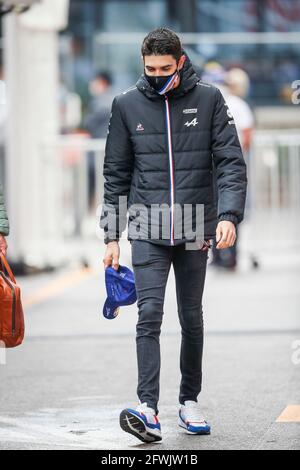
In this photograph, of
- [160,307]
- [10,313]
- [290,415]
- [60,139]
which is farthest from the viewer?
[60,139]

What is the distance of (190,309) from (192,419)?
49 centimetres

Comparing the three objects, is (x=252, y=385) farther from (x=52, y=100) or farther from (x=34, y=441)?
(x=52, y=100)

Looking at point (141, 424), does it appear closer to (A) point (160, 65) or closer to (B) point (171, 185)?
(B) point (171, 185)

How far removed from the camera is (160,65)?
6.25m

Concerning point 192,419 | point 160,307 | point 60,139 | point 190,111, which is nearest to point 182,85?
point 190,111

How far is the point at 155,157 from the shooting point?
6.38 m

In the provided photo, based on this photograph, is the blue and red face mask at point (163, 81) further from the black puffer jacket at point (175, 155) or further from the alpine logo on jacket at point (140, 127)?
the alpine logo on jacket at point (140, 127)

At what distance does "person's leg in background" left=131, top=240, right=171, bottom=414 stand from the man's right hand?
0.25 ft

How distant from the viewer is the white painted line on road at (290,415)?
6598 mm

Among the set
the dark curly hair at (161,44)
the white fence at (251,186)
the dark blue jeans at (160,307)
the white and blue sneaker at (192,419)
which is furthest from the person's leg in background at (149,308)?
the white fence at (251,186)

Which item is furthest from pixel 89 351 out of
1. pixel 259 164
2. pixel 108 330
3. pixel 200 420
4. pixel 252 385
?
pixel 259 164

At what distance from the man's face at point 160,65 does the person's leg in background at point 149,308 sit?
0.76 meters
